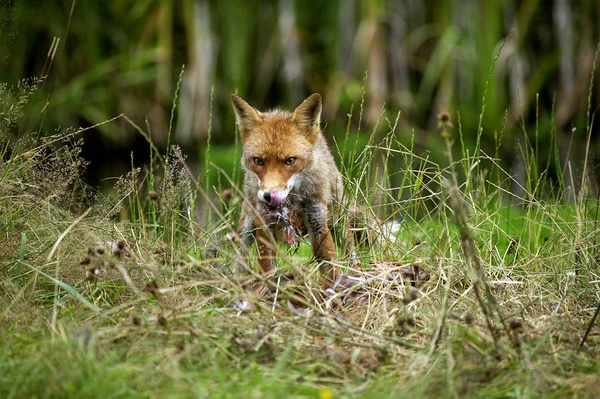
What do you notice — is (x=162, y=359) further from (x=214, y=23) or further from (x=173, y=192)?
(x=214, y=23)

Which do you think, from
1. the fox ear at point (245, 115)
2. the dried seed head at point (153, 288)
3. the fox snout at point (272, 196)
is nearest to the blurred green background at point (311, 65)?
the fox ear at point (245, 115)

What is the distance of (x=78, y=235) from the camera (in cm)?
363

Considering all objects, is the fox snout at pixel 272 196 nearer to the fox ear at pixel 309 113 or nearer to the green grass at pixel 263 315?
the green grass at pixel 263 315

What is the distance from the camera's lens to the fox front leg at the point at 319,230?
4.13 m

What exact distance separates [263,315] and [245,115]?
172 centimetres

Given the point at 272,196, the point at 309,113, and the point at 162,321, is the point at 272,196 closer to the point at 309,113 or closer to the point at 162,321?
the point at 309,113

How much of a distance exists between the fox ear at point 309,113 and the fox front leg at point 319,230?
473mm

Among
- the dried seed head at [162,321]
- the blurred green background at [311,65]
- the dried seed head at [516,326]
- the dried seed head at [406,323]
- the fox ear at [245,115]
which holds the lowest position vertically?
the blurred green background at [311,65]

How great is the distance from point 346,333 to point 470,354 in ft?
1.54

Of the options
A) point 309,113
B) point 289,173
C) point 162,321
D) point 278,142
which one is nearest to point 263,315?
point 162,321

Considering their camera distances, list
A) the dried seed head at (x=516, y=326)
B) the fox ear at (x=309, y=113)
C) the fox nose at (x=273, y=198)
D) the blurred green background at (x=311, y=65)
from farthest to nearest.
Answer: the blurred green background at (x=311, y=65), the fox ear at (x=309, y=113), the fox nose at (x=273, y=198), the dried seed head at (x=516, y=326)

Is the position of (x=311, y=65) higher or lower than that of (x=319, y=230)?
lower

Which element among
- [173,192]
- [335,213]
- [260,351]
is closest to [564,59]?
[335,213]

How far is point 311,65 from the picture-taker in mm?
13023
